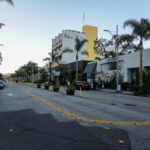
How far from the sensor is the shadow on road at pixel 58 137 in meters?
3.43

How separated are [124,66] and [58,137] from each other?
23943mm

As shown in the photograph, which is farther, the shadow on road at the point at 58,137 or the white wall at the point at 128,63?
the white wall at the point at 128,63

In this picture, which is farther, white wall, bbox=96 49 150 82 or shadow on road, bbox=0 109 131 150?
white wall, bbox=96 49 150 82

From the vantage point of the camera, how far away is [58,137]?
156 inches

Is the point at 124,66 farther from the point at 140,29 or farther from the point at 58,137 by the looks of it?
the point at 58,137

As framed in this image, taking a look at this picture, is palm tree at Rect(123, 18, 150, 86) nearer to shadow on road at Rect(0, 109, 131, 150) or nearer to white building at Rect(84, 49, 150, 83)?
white building at Rect(84, 49, 150, 83)

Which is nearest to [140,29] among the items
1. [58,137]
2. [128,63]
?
[128,63]

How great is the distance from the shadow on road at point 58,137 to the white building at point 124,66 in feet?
65.4

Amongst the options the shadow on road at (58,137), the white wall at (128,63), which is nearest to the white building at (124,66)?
the white wall at (128,63)

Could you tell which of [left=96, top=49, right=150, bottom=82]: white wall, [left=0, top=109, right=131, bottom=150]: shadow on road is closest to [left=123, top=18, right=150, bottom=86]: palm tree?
[left=96, top=49, right=150, bottom=82]: white wall

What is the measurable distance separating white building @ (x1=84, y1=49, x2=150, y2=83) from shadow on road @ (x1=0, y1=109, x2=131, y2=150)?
19949 mm

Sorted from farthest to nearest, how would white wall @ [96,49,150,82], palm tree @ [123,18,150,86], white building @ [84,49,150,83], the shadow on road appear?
white building @ [84,49,150,83]
white wall @ [96,49,150,82]
palm tree @ [123,18,150,86]
the shadow on road

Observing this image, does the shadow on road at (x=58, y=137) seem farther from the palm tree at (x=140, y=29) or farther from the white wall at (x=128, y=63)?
the white wall at (x=128, y=63)

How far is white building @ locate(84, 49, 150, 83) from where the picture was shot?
2203 centimetres
